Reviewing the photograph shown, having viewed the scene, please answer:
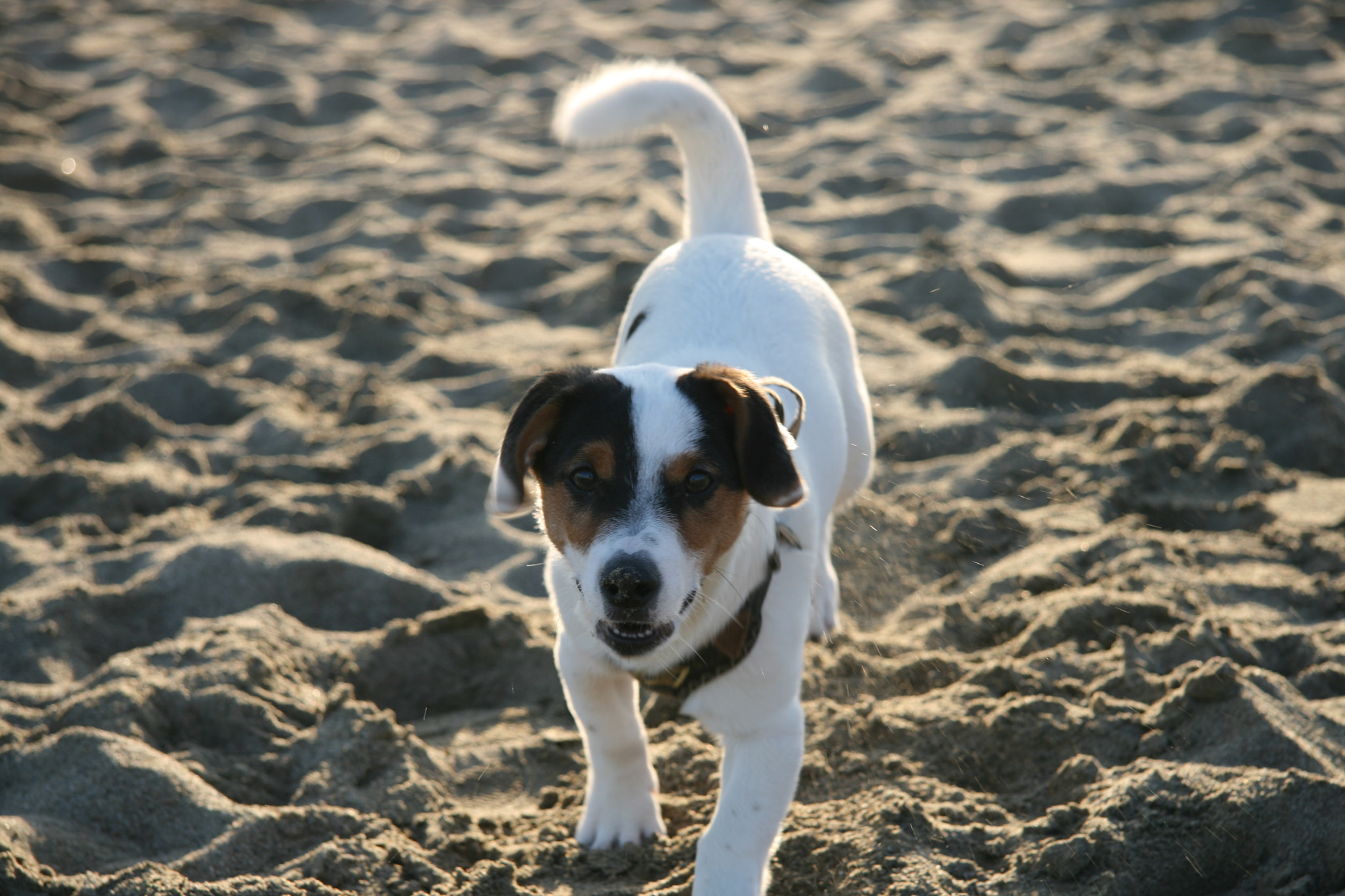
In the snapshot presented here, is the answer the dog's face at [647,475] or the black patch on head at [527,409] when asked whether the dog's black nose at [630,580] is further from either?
the black patch on head at [527,409]

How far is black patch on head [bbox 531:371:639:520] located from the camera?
2.44m

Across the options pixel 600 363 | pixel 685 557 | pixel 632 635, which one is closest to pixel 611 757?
pixel 632 635

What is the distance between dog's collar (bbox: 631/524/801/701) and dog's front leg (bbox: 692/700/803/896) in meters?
0.15

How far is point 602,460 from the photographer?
245 centimetres

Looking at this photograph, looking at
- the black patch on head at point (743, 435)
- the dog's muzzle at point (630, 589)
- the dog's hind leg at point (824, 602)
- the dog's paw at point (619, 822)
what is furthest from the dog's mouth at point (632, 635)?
the dog's hind leg at point (824, 602)

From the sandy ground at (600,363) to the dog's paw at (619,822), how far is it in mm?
48

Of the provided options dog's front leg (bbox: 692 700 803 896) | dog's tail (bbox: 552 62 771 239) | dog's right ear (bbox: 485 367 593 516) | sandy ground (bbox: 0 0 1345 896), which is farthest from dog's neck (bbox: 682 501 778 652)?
dog's tail (bbox: 552 62 771 239)

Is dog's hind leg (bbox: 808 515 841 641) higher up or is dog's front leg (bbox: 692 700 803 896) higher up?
dog's front leg (bbox: 692 700 803 896)

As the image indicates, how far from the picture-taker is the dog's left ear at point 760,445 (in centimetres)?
239

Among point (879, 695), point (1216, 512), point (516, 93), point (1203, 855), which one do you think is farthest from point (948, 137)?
point (1203, 855)

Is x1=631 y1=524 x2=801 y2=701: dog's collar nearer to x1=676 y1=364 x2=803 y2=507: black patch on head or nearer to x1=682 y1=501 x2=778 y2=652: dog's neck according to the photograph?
x1=682 y1=501 x2=778 y2=652: dog's neck

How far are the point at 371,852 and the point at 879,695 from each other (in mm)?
1527

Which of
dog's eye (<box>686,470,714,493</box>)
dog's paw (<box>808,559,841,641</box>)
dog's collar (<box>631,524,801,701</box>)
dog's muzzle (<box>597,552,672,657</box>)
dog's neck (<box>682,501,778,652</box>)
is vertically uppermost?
dog's eye (<box>686,470,714,493</box>)

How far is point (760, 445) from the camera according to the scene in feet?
7.91
